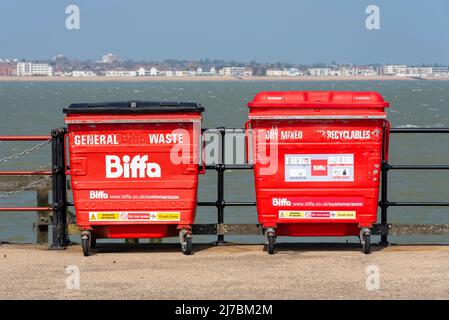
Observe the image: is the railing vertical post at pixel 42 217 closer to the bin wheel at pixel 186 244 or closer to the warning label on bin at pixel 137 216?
the warning label on bin at pixel 137 216

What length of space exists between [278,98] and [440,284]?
233 cm

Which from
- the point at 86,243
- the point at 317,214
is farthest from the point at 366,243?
the point at 86,243

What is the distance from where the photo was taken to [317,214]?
9.73 m

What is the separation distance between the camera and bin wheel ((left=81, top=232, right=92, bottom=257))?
31.9 ft

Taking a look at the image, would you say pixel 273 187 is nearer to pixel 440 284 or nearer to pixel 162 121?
pixel 162 121

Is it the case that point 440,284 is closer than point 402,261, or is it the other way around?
point 440,284

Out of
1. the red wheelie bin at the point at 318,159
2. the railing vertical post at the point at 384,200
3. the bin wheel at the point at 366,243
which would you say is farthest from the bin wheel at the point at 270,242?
the railing vertical post at the point at 384,200

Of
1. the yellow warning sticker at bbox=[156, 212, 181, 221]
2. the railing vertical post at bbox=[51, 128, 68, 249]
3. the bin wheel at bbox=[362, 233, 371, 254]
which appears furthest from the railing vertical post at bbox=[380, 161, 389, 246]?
the railing vertical post at bbox=[51, 128, 68, 249]

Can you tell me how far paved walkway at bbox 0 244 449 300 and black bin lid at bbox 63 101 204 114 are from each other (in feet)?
4.22

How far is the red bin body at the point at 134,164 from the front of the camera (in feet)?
32.0

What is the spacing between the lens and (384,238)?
10.3m
